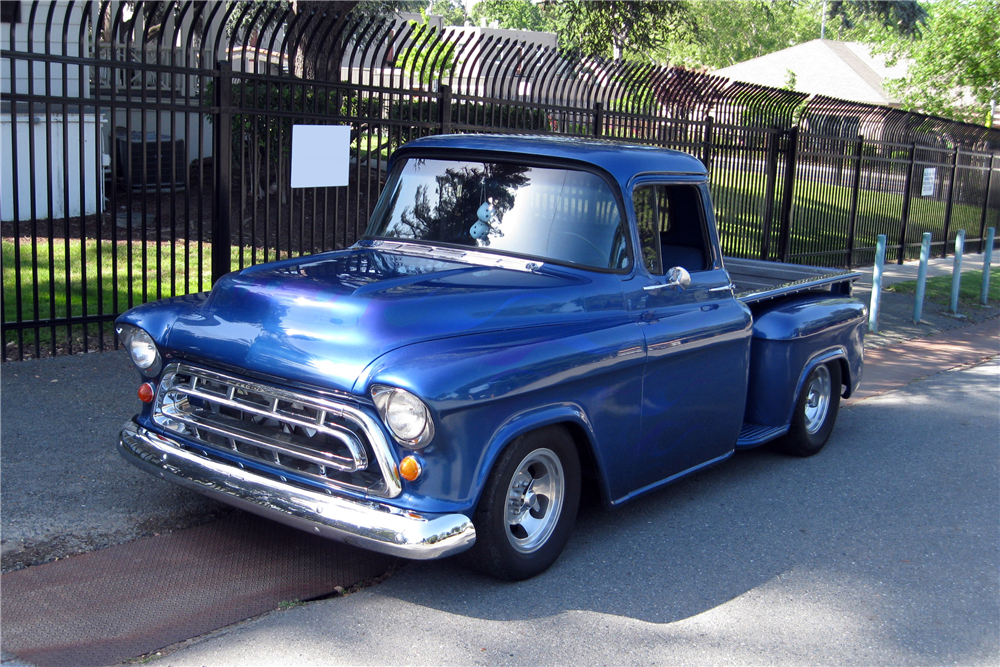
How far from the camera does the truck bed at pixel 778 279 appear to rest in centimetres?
613

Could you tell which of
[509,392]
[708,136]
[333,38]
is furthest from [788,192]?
[509,392]

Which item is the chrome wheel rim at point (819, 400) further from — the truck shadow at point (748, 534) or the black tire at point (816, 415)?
the truck shadow at point (748, 534)

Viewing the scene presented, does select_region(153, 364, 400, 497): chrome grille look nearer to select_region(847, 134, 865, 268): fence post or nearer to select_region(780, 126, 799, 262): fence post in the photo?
select_region(780, 126, 799, 262): fence post

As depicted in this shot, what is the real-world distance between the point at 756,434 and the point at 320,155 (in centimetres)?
426

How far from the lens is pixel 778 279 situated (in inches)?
268

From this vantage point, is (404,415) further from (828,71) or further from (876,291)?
(828,71)

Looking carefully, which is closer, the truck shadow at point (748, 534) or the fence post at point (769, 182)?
the truck shadow at point (748, 534)

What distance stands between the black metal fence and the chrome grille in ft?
8.32

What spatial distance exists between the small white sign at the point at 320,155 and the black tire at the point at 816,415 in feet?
13.5

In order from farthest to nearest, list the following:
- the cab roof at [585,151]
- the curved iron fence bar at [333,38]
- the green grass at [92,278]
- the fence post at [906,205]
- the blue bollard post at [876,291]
Result: the fence post at [906,205]
the blue bollard post at [876,291]
the curved iron fence bar at [333,38]
the green grass at [92,278]
the cab roof at [585,151]

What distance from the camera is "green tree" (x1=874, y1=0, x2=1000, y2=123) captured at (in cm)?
2753

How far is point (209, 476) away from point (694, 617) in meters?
2.16

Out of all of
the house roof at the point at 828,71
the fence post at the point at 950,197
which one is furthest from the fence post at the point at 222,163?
the house roof at the point at 828,71

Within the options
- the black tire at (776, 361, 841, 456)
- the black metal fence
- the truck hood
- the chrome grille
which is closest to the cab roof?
the truck hood
